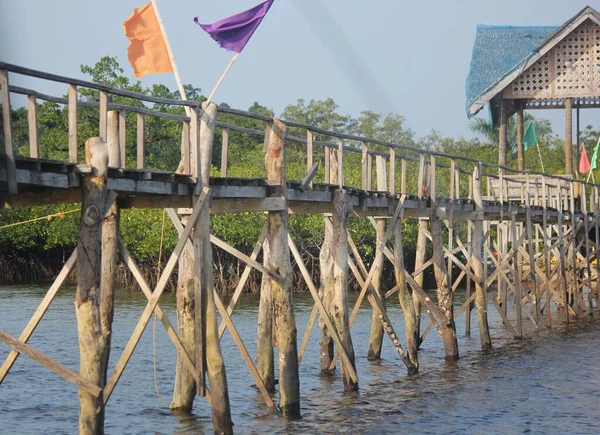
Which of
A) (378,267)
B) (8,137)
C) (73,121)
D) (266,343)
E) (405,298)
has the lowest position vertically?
(266,343)

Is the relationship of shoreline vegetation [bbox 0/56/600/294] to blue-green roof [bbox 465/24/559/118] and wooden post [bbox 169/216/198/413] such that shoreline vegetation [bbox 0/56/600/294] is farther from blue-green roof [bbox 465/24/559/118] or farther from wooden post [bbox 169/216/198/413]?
wooden post [bbox 169/216/198/413]

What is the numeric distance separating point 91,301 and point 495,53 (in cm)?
2738

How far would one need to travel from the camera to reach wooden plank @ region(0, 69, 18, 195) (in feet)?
34.0

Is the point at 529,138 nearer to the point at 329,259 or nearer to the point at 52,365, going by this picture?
the point at 329,259

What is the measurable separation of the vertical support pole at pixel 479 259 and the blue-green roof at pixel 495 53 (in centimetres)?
959

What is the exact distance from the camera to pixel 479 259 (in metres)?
24.0

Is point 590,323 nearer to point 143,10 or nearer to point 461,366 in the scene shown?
point 461,366

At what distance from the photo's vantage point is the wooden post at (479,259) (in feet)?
78.1

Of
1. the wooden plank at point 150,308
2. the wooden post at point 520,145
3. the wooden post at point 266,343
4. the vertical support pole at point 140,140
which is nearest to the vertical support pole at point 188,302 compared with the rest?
the vertical support pole at point 140,140

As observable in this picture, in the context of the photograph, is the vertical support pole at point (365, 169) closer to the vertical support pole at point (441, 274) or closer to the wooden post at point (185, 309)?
the vertical support pole at point (441, 274)

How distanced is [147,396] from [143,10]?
7.14 metres

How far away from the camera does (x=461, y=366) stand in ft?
73.6

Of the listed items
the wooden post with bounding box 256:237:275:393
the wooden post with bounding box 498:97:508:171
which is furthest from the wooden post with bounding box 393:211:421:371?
the wooden post with bounding box 498:97:508:171

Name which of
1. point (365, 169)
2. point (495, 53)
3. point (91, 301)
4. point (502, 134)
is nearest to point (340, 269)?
point (365, 169)
